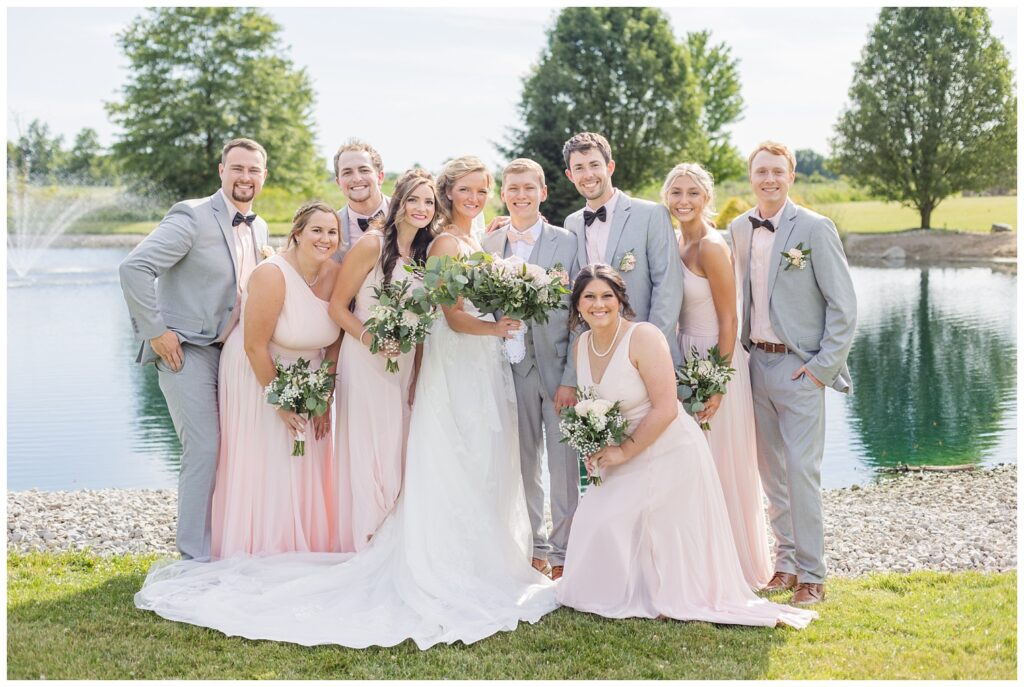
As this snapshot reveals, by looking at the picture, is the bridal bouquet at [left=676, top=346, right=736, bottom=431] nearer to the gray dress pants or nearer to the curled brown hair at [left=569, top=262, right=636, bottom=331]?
the curled brown hair at [left=569, top=262, right=636, bottom=331]

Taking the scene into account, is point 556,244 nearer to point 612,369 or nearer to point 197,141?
point 612,369

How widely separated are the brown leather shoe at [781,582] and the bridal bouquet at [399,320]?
105 inches

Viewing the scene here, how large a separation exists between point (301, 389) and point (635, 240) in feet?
7.44

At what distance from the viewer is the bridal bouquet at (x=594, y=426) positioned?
18.4 ft

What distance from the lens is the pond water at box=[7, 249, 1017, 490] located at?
12336 millimetres

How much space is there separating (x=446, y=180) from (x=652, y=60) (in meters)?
35.3

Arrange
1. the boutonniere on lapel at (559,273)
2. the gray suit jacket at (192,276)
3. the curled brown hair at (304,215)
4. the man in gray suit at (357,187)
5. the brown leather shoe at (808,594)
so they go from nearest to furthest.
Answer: the boutonniere on lapel at (559,273)
the brown leather shoe at (808,594)
the curled brown hair at (304,215)
the gray suit jacket at (192,276)
the man in gray suit at (357,187)

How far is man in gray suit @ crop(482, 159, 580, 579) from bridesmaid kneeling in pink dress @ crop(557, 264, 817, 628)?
25.4 inches

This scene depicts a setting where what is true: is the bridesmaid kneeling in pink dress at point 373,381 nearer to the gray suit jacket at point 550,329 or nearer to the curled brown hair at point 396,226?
the curled brown hair at point 396,226

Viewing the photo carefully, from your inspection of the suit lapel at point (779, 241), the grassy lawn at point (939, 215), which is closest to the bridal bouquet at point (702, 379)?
the suit lapel at point (779, 241)

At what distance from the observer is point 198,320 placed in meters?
6.43

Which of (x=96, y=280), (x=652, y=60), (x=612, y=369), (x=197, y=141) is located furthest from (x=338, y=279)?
(x=197, y=141)

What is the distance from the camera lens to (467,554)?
5875 mm

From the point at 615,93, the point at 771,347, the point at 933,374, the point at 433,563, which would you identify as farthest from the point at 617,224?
the point at 615,93
